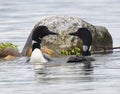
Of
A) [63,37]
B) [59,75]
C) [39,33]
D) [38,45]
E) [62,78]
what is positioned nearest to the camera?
[62,78]

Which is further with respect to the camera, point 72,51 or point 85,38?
point 72,51

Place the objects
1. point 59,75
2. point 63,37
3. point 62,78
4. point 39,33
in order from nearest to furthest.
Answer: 1. point 62,78
2. point 59,75
3. point 39,33
4. point 63,37

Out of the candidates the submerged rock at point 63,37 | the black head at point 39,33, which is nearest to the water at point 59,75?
the black head at point 39,33

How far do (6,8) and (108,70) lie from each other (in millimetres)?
39015

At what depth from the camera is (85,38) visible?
1248 inches

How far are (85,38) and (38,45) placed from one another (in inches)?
77.4

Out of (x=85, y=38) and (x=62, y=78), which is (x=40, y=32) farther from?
(x=62, y=78)

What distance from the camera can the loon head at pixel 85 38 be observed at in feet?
102

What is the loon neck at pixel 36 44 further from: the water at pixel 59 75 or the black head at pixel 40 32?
the water at pixel 59 75

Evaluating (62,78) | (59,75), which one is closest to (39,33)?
(59,75)

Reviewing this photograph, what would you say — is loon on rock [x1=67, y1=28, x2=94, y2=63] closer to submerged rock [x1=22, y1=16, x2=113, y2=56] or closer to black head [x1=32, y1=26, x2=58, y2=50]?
black head [x1=32, y1=26, x2=58, y2=50]

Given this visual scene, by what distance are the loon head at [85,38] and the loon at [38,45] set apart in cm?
96

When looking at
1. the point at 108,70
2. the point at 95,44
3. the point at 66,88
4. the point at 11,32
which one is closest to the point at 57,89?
the point at 66,88

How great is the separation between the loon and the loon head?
96 centimetres
